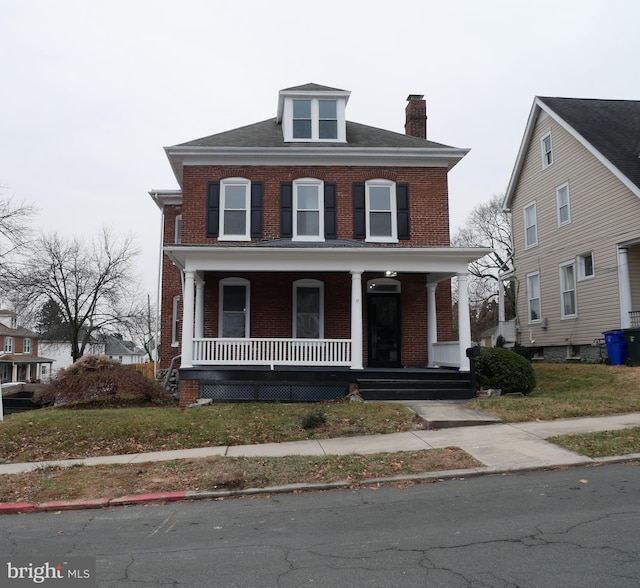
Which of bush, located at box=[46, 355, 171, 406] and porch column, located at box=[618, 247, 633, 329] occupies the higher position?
porch column, located at box=[618, 247, 633, 329]

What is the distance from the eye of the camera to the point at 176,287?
64.3 feet

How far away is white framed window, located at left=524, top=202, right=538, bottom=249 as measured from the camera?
2258 cm

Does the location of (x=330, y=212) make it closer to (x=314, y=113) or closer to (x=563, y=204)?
(x=314, y=113)

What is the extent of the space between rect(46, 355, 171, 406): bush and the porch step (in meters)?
5.60

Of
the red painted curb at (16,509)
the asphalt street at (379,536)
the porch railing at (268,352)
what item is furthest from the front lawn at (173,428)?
the asphalt street at (379,536)

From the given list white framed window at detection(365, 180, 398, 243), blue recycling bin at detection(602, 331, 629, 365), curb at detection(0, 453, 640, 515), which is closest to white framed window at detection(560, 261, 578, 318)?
blue recycling bin at detection(602, 331, 629, 365)

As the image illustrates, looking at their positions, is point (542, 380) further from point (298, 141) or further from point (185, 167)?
point (185, 167)

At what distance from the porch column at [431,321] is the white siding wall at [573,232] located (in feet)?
19.3

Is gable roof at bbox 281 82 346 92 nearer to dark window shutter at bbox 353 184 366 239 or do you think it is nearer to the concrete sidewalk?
dark window shutter at bbox 353 184 366 239

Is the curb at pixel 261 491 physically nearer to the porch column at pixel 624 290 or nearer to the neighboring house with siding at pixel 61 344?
the porch column at pixel 624 290

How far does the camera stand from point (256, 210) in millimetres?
16406

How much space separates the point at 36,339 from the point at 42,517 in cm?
6480

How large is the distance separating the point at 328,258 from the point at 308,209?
300 centimetres

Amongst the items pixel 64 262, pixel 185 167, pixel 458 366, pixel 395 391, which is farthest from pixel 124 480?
pixel 64 262
